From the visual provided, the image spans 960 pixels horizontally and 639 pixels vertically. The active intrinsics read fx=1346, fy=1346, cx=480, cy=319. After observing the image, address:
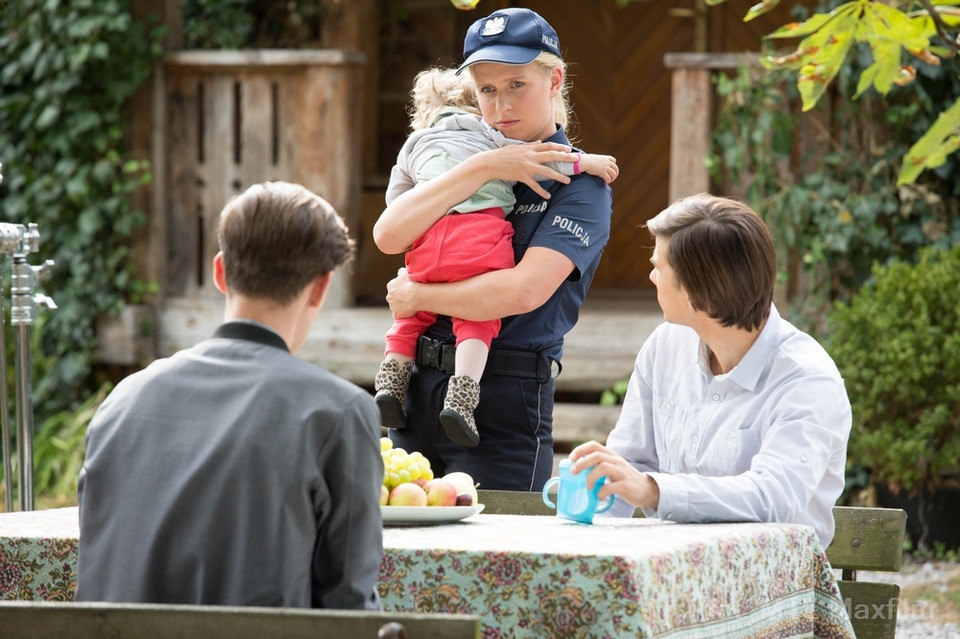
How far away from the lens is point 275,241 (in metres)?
1.86

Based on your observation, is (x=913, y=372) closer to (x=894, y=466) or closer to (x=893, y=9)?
(x=894, y=466)

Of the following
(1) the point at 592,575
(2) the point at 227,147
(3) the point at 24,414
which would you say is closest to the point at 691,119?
(2) the point at 227,147

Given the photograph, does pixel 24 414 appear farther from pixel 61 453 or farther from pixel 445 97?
pixel 61 453

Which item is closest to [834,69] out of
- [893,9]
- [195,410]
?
[893,9]

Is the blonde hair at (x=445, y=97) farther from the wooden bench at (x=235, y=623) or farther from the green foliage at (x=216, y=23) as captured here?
the green foliage at (x=216, y=23)

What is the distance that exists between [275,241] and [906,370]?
15.3ft

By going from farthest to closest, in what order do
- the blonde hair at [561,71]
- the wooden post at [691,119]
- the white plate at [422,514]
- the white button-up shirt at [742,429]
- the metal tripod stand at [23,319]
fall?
the wooden post at [691,119]
the metal tripod stand at [23,319]
the blonde hair at [561,71]
the white button-up shirt at [742,429]
the white plate at [422,514]

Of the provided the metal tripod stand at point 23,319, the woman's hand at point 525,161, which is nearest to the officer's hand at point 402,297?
the woman's hand at point 525,161

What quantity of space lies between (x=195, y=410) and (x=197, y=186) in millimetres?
6194

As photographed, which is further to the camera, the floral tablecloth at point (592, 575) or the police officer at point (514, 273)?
the police officer at point (514, 273)

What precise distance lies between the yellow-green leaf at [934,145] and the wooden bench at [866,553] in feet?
2.93

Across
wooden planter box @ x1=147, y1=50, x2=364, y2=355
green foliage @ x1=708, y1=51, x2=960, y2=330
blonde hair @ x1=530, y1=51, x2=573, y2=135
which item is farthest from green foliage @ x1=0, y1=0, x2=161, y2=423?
blonde hair @ x1=530, y1=51, x2=573, y2=135

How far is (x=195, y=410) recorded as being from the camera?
1.84 m

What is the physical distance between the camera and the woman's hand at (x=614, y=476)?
8.01ft
